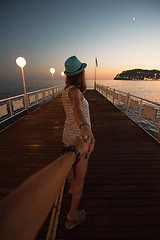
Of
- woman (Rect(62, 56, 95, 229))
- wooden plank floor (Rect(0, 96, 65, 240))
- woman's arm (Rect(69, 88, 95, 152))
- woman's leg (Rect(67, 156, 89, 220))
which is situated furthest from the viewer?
wooden plank floor (Rect(0, 96, 65, 240))

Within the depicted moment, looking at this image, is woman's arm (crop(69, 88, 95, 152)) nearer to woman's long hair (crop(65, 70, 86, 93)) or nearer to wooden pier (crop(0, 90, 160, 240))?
woman's long hair (crop(65, 70, 86, 93))

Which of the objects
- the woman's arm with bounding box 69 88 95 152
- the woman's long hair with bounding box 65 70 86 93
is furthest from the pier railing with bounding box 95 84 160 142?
the woman's arm with bounding box 69 88 95 152

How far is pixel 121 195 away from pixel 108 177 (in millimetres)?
425

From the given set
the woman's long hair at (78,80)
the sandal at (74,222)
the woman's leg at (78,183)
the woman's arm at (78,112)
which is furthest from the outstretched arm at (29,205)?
the sandal at (74,222)

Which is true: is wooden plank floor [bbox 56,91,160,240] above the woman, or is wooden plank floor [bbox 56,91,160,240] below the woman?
below

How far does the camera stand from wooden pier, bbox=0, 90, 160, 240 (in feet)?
5.44

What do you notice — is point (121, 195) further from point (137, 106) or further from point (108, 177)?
point (137, 106)

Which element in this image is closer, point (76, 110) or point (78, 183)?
point (76, 110)

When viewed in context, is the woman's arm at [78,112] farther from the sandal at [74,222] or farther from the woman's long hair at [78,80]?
the sandal at [74,222]

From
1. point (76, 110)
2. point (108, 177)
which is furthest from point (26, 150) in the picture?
point (76, 110)

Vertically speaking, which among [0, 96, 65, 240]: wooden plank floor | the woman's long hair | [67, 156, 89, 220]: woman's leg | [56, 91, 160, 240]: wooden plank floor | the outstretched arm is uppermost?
the woman's long hair

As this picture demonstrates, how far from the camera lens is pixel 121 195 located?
6.89 ft

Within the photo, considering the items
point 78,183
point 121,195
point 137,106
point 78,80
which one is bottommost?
point 121,195

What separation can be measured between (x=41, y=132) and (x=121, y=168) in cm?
306
